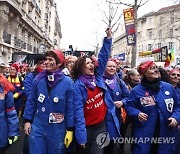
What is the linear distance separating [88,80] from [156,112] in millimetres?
991

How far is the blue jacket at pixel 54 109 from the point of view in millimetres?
3613

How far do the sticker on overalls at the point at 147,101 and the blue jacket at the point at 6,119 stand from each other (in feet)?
5.62

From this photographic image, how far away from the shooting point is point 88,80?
161 inches

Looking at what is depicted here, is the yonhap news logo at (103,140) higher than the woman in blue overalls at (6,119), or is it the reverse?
the woman in blue overalls at (6,119)

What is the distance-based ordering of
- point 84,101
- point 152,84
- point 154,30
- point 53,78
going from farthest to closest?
point 154,30
point 152,84
point 84,101
point 53,78

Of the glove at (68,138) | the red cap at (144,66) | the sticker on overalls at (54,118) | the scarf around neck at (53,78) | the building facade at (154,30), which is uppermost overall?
the building facade at (154,30)

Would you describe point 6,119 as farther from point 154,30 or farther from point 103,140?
point 154,30

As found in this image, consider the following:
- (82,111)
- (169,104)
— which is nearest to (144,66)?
(169,104)

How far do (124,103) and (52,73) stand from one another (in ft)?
4.75

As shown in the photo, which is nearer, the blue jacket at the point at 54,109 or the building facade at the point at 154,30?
the blue jacket at the point at 54,109

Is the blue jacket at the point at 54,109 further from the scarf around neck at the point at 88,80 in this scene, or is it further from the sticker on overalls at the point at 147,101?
the sticker on overalls at the point at 147,101

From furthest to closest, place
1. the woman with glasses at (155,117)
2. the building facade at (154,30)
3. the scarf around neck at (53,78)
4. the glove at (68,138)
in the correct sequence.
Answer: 1. the building facade at (154,30)
2. the woman with glasses at (155,117)
3. the scarf around neck at (53,78)
4. the glove at (68,138)

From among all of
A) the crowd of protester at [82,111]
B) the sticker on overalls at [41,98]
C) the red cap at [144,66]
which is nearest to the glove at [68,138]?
the crowd of protester at [82,111]

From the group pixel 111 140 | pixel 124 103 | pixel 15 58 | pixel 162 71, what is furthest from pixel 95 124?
pixel 15 58
